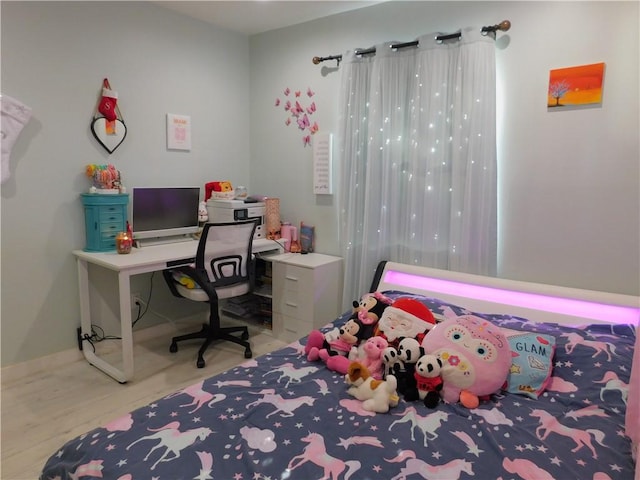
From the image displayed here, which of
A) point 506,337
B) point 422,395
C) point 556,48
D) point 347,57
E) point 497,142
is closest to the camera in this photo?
point 422,395

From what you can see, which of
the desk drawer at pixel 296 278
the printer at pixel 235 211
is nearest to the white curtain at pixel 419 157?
the desk drawer at pixel 296 278

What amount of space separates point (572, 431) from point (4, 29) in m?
3.55

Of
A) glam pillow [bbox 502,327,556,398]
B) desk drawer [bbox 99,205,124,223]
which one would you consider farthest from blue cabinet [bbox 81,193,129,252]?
glam pillow [bbox 502,327,556,398]

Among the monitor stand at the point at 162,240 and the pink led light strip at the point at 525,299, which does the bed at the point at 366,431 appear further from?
the monitor stand at the point at 162,240

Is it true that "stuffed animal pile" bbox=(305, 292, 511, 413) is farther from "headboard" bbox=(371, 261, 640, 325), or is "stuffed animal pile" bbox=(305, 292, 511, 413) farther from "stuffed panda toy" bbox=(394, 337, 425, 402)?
"headboard" bbox=(371, 261, 640, 325)

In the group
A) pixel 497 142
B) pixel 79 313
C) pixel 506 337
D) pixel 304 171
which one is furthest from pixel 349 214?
pixel 79 313

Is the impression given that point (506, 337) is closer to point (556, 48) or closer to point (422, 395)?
point (422, 395)

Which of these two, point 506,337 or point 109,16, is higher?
point 109,16

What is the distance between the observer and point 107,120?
3.11m

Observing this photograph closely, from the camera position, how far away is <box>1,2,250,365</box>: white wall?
2.75m

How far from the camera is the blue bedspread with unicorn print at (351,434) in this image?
4.46 feet

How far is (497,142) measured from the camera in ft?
8.99

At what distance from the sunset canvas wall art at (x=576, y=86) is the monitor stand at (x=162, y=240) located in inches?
108

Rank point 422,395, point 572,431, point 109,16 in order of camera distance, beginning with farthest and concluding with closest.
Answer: point 109,16, point 422,395, point 572,431
